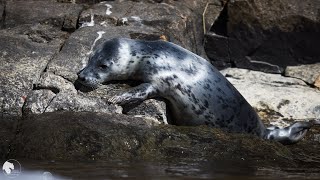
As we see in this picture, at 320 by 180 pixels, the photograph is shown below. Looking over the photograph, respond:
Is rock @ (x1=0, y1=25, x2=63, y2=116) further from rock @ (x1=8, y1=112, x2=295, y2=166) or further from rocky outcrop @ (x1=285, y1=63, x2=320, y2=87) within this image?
rocky outcrop @ (x1=285, y1=63, x2=320, y2=87)

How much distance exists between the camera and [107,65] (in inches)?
205

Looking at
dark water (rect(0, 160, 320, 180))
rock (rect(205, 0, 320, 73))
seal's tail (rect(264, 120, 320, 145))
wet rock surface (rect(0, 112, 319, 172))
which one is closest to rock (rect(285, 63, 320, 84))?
rock (rect(205, 0, 320, 73))

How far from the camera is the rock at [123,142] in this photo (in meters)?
4.13

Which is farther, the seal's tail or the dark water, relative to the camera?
the seal's tail

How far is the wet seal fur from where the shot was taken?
16.8 ft

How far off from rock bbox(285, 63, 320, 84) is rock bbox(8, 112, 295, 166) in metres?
2.51

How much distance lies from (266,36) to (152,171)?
14.2ft

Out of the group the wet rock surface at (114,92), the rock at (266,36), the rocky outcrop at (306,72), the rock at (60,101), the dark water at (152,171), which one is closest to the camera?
the dark water at (152,171)

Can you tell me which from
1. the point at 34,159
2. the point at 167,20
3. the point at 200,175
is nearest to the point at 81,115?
the point at 34,159

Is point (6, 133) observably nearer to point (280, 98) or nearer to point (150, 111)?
point (150, 111)

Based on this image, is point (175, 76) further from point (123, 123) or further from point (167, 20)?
point (167, 20)

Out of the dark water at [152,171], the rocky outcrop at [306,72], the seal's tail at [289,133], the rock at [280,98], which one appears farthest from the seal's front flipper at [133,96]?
the rocky outcrop at [306,72]

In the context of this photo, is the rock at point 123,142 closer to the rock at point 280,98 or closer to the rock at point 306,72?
the rock at point 280,98

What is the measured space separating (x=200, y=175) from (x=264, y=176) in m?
0.38
